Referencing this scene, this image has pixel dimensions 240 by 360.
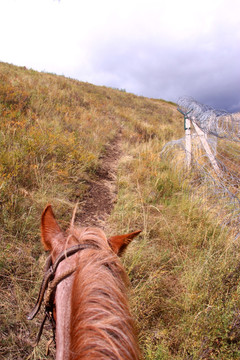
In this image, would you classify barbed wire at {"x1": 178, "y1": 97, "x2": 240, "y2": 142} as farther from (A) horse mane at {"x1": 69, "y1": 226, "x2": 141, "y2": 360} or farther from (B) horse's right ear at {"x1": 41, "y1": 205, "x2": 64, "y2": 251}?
(A) horse mane at {"x1": 69, "y1": 226, "x2": 141, "y2": 360}

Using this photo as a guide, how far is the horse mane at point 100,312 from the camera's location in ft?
1.98

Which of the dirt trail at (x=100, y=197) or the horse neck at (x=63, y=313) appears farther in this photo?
the dirt trail at (x=100, y=197)

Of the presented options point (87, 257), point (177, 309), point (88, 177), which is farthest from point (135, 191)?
point (87, 257)

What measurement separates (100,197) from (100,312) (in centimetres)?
305

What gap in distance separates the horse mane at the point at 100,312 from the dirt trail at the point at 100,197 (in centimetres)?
205

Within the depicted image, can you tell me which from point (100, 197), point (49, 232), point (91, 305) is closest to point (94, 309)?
point (91, 305)

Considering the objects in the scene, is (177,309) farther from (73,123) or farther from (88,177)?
(73,123)

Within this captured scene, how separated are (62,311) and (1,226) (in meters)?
1.71

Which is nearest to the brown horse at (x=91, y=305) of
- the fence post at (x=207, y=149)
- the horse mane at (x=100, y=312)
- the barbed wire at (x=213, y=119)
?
the horse mane at (x=100, y=312)

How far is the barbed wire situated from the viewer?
3.68 meters

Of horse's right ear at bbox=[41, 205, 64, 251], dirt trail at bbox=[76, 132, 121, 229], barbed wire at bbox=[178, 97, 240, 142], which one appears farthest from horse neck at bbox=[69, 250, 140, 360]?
barbed wire at bbox=[178, 97, 240, 142]

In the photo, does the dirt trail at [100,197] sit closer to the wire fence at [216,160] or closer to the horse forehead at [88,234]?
the wire fence at [216,160]

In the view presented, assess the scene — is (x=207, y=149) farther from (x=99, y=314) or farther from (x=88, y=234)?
(x=99, y=314)

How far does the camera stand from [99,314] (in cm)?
66
